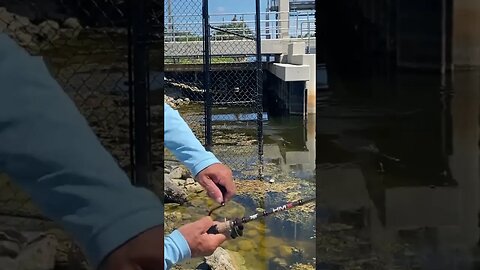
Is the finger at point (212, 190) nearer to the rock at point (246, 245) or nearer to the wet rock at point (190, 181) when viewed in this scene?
the wet rock at point (190, 181)

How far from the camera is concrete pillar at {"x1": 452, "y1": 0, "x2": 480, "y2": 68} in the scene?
1631 millimetres

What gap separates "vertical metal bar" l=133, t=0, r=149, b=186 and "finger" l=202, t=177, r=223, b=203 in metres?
0.89

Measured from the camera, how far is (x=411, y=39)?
1.66m

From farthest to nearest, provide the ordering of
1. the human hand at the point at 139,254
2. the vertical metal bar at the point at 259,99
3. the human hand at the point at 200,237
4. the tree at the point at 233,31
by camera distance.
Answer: the tree at the point at 233,31 < the vertical metal bar at the point at 259,99 < the human hand at the point at 200,237 < the human hand at the point at 139,254

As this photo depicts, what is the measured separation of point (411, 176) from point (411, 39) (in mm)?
421

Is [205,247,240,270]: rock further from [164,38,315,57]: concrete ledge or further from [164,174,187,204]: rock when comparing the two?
[164,38,315,57]: concrete ledge

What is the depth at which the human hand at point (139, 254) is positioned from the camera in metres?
1.51

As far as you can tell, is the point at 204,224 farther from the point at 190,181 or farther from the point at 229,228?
the point at 190,181

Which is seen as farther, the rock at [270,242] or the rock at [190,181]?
the rock at [270,242]

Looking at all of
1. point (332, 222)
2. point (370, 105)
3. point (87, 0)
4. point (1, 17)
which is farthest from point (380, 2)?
point (1, 17)

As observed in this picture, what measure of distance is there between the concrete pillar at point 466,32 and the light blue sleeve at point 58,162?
1034mm

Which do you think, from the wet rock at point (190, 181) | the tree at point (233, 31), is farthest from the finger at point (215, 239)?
the tree at point (233, 31)

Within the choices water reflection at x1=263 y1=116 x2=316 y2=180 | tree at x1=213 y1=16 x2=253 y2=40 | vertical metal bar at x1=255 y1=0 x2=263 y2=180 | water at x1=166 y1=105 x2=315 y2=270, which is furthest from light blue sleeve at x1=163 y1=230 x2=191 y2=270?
tree at x1=213 y1=16 x2=253 y2=40

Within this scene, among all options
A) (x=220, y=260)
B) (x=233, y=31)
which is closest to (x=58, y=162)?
(x=220, y=260)
